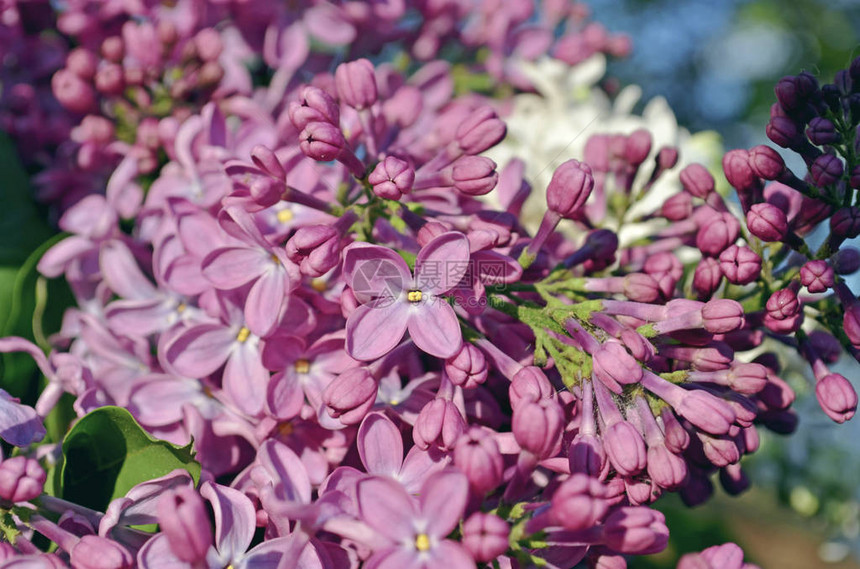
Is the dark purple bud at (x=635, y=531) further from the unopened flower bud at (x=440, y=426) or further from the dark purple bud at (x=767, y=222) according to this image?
the dark purple bud at (x=767, y=222)

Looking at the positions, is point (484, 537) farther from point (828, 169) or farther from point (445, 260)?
point (828, 169)

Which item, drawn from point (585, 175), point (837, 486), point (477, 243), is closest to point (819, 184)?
point (585, 175)

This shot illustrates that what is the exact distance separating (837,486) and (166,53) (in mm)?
1756

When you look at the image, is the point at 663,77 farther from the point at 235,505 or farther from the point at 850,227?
the point at 235,505

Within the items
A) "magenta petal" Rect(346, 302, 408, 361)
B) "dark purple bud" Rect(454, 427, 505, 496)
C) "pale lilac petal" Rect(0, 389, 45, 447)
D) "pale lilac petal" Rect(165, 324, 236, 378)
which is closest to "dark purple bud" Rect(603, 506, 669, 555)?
"dark purple bud" Rect(454, 427, 505, 496)

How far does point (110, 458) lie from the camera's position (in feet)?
2.53

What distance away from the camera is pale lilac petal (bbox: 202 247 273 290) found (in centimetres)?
75

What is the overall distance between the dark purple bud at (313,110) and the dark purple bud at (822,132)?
48 cm

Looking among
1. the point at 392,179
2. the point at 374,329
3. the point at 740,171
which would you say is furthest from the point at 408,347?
the point at 740,171

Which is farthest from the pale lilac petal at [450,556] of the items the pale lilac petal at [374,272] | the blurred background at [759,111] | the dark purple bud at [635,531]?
the blurred background at [759,111]

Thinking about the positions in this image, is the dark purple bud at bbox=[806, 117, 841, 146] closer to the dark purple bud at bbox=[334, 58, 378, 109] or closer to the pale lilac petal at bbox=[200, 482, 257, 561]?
the dark purple bud at bbox=[334, 58, 378, 109]

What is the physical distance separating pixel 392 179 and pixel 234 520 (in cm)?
35

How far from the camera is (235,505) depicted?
0.68 metres

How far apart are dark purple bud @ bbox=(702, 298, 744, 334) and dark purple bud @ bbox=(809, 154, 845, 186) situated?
16cm
